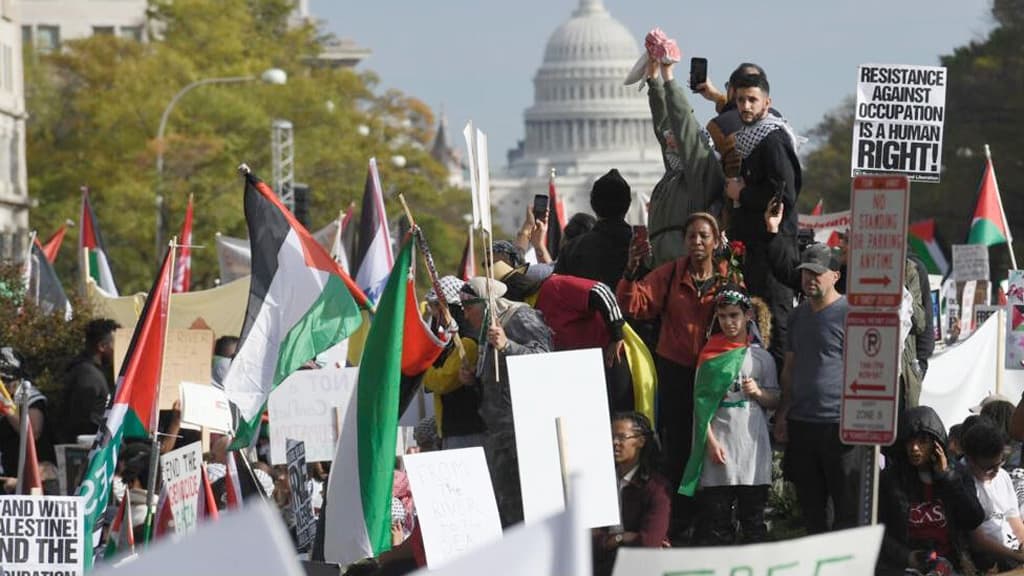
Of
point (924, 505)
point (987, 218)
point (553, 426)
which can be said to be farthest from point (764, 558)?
point (987, 218)

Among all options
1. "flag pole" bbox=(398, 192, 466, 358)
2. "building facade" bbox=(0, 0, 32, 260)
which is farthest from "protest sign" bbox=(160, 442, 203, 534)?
"building facade" bbox=(0, 0, 32, 260)

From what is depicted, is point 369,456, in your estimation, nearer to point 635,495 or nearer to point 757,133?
point 635,495

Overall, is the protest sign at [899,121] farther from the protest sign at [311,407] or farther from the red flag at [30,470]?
the red flag at [30,470]

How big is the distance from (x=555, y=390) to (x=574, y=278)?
1426 millimetres

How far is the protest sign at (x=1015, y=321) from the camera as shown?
15359 millimetres

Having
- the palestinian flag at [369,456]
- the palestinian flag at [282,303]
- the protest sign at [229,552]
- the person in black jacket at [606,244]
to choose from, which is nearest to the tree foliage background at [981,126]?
the palestinian flag at [282,303]

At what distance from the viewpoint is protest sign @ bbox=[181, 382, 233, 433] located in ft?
39.9

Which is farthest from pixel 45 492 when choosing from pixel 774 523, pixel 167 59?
pixel 167 59

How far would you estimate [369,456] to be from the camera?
10469 millimetres

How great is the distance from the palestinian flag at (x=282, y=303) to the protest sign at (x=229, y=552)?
7.49 metres

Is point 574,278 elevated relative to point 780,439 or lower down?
elevated

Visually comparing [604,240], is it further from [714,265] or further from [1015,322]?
[1015,322]

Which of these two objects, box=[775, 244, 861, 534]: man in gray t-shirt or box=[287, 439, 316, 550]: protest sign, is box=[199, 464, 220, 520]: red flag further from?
box=[775, 244, 861, 534]: man in gray t-shirt

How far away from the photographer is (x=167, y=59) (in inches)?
2191
